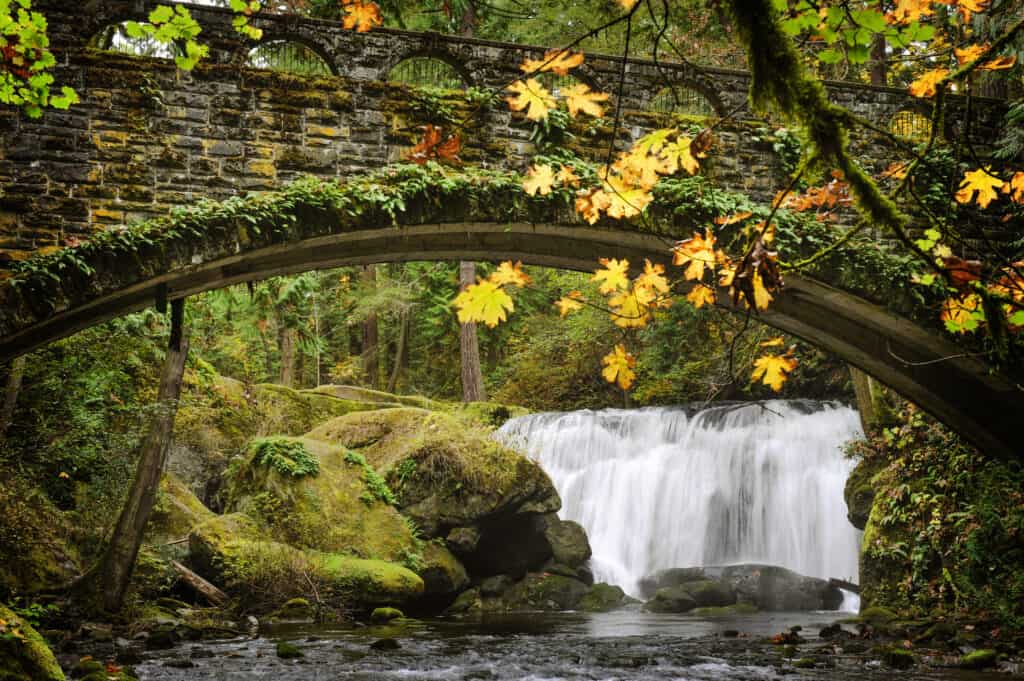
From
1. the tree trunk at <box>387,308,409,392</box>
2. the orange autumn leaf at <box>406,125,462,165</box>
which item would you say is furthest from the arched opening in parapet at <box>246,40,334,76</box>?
the tree trunk at <box>387,308,409,392</box>

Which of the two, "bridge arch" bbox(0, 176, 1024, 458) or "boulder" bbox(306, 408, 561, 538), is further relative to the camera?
"boulder" bbox(306, 408, 561, 538)

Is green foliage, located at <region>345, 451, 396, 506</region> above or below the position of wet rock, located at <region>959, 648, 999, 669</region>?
above

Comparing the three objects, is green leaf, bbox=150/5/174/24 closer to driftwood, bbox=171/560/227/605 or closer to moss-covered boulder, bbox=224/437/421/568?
driftwood, bbox=171/560/227/605

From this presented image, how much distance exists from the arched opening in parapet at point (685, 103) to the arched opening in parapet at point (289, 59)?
111 inches

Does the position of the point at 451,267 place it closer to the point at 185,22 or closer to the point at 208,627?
→ the point at 208,627

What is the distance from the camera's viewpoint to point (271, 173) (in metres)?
6.38

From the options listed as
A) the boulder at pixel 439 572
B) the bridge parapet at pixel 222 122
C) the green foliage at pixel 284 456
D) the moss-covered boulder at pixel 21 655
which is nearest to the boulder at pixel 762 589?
the boulder at pixel 439 572

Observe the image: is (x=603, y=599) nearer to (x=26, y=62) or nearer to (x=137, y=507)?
(x=137, y=507)

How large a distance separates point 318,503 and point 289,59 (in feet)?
16.9

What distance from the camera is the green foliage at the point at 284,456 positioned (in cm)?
1005

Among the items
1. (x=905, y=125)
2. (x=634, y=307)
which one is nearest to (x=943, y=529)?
(x=905, y=125)

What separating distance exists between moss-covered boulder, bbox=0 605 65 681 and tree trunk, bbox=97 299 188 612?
3164mm

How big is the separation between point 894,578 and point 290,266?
693 centimetres

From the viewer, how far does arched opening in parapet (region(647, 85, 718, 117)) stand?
25.0 ft
